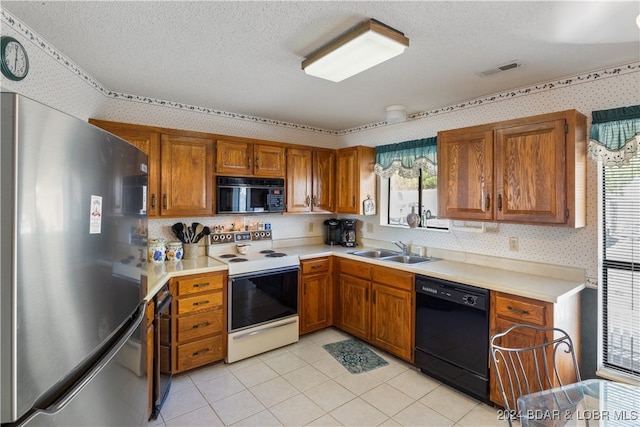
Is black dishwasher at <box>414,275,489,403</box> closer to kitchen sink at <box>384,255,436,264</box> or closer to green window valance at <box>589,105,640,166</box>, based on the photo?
kitchen sink at <box>384,255,436,264</box>

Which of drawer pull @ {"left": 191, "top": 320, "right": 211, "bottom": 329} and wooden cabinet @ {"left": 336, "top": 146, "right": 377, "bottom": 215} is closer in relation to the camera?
drawer pull @ {"left": 191, "top": 320, "right": 211, "bottom": 329}

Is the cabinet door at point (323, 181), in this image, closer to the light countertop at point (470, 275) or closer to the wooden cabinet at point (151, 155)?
the light countertop at point (470, 275)

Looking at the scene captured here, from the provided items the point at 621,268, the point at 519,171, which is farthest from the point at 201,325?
the point at 621,268

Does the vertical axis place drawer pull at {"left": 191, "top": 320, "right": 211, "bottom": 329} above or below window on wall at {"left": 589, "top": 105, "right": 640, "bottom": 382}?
below

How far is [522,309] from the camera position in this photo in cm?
221

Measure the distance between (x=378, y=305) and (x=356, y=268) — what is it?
45 centimetres

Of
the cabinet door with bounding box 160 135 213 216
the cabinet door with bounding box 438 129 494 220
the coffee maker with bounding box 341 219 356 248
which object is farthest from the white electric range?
the cabinet door with bounding box 438 129 494 220

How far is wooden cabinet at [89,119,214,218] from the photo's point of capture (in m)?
2.85

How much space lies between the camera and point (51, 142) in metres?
0.88

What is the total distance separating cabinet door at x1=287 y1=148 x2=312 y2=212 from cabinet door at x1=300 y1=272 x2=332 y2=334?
0.83 m

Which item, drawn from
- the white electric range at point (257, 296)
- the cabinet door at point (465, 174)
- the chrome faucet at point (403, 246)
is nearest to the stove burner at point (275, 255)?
the white electric range at point (257, 296)

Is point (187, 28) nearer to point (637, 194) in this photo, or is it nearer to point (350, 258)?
point (350, 258)

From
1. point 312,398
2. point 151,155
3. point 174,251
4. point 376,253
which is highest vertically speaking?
point 151,155

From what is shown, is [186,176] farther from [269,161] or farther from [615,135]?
[615,135]
